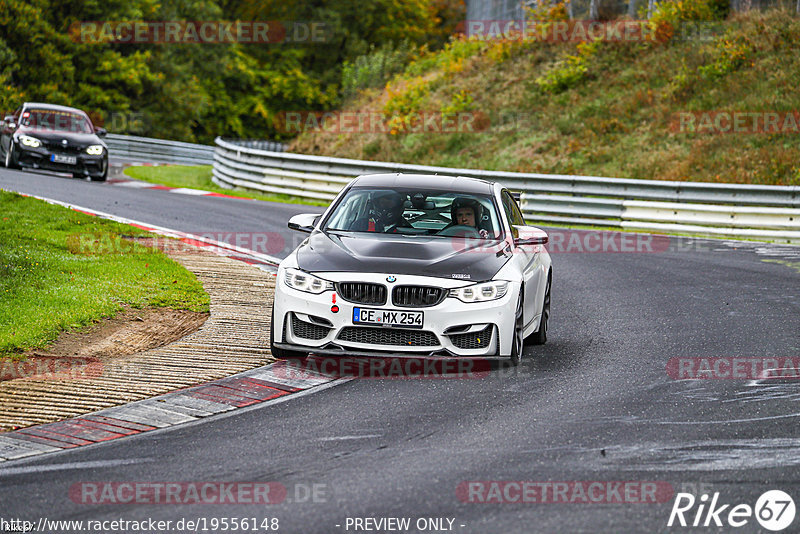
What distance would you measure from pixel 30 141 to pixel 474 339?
1988 centimetres

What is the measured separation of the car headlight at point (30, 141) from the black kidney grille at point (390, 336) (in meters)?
19.3

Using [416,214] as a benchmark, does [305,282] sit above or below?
below

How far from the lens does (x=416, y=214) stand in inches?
382

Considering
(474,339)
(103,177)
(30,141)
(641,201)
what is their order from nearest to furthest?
(474,339)
(641,201)
(30,141)
(103,177)

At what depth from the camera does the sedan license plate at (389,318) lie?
26.7 ft

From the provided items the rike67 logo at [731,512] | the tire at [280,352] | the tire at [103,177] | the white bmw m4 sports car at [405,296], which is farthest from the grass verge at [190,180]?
the rike67 logo at [731,512]

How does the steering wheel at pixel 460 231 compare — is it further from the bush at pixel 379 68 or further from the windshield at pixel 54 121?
the bush at pixel 379 68

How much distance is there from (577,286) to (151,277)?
17.5 feet

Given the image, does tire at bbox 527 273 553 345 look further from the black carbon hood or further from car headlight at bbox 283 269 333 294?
car headlight at bbox 283 269 333 294

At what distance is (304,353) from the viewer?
8.73 meters

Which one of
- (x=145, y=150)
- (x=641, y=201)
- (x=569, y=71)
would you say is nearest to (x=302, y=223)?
(x=641, y=201)

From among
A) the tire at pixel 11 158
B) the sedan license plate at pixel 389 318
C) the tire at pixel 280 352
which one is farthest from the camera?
the tire at pixel 11 158

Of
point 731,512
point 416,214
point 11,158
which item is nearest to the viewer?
point 731,512

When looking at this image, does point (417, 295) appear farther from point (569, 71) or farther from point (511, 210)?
point (569, 71)
